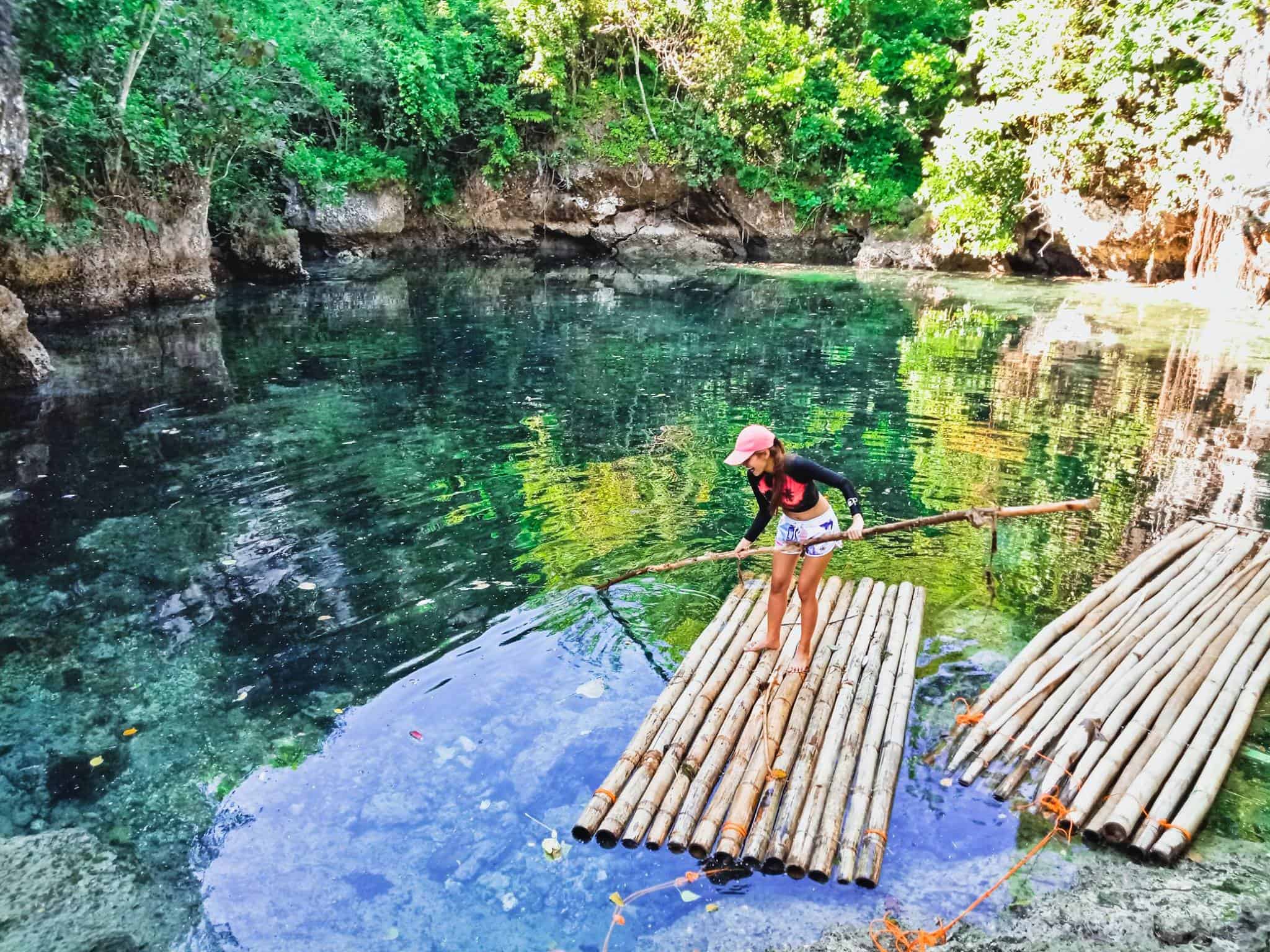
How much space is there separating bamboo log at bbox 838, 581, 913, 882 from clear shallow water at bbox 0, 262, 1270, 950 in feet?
0.67

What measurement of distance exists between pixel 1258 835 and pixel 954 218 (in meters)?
24.1

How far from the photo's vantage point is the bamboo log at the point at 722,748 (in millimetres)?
4359

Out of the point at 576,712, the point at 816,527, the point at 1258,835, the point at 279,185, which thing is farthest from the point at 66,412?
the point at 279,185

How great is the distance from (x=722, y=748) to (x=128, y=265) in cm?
2012

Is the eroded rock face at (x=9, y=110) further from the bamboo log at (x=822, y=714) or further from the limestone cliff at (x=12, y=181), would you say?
the bamboo log at (x=822, y=714)

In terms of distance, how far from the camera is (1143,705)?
4902mm

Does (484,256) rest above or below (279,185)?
below

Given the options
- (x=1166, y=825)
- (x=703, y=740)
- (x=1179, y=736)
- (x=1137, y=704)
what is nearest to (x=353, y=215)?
(x=703, y=740)

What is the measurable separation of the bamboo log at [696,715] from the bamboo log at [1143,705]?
196cm

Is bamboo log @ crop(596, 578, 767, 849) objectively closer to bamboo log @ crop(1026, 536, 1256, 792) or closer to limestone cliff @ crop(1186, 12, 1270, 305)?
bamboo log @ crop(1026, 536, 1256, 792)

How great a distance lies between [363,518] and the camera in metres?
8.54

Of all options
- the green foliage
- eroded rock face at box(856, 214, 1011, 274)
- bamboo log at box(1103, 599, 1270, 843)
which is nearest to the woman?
bamboo log at box(1103, 599, 1270, 843)

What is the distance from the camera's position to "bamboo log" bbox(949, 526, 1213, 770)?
5055mm

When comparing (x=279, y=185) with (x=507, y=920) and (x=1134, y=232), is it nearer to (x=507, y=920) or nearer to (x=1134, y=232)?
(x=1134, y=232)
